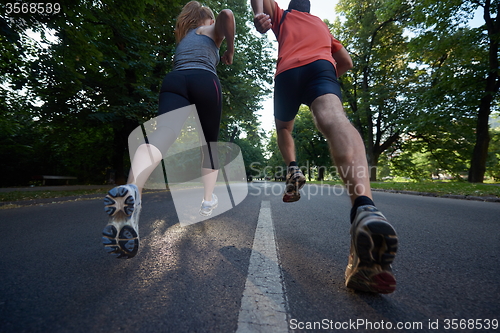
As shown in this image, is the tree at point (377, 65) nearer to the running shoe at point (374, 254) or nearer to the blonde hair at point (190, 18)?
the blonde hair at point (190, 18)

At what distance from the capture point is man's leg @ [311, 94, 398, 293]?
960 mm

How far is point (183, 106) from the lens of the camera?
1.93 meters

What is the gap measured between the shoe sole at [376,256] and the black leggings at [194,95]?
1326 millimetres

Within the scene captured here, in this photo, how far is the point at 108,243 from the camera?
1.22m

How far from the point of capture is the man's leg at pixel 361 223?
960mm

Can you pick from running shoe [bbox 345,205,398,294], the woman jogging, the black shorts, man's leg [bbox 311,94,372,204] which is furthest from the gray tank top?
running shoe [bbox 345,205,398,294]

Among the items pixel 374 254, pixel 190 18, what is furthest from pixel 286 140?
pixel 374 254

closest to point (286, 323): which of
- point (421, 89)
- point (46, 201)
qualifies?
point (46, 201)

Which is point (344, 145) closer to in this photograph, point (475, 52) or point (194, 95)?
point (194, 95)

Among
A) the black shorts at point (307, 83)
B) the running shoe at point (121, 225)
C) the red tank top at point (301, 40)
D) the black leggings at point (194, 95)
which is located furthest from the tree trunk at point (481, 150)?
the running shoe at point (121, 225)

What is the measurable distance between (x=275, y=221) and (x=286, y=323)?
6.52 feet

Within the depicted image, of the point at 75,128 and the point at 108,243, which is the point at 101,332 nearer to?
the point at 108,243

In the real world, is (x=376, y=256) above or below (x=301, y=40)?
below

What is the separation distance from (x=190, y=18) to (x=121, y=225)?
6.67 ft
